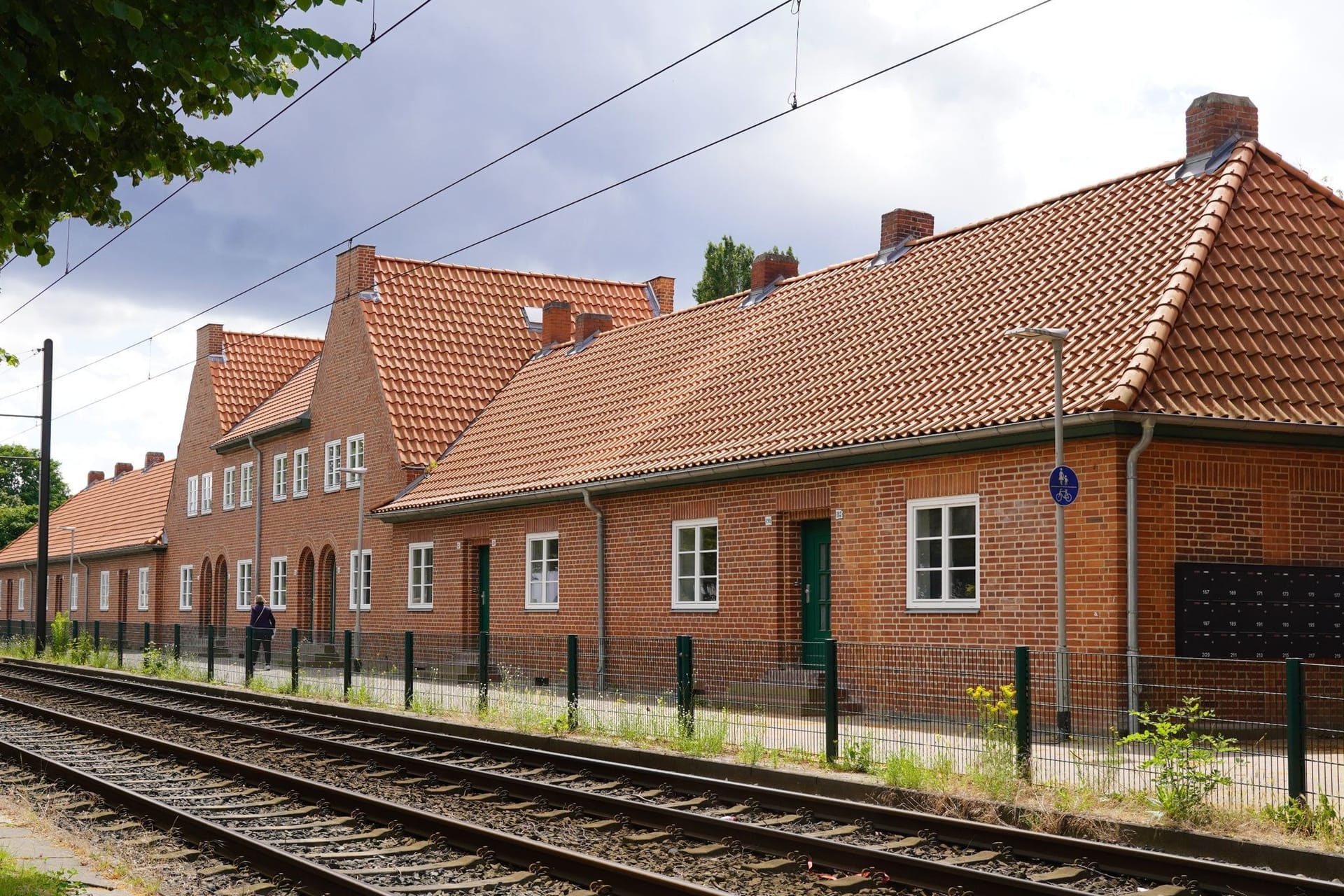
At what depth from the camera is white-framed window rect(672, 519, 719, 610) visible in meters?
22.3

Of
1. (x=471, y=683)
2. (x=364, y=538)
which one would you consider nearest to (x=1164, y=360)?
(x=471, y=683)

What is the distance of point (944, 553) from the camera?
18000 millimetres

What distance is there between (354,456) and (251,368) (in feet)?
49.6

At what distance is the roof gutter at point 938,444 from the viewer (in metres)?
15.8

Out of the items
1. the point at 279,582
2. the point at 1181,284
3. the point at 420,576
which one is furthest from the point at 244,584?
the point at 1181,284

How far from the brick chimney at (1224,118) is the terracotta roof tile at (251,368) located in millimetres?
32892

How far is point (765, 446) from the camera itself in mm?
20781

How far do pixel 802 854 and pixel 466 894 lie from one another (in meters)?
2.35

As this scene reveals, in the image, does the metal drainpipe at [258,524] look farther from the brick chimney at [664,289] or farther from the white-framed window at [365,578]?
the brick chimney at [664,289]

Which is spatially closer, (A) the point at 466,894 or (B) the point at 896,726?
(A) the point at 466,894

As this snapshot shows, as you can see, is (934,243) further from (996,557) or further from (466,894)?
(466,894)

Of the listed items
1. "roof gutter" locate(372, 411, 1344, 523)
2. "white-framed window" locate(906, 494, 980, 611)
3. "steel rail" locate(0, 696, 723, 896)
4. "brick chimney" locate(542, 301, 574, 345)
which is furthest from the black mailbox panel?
"brick chimney" locate(542, 301, 574, 345)

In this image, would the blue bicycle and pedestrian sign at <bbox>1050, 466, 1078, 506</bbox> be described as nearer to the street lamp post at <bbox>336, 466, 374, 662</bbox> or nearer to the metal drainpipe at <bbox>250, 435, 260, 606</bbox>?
the street lamp post at <bbox>336, 466, 374, 662</bbox>

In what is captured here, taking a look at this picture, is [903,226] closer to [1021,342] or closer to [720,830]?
[1021,342]
